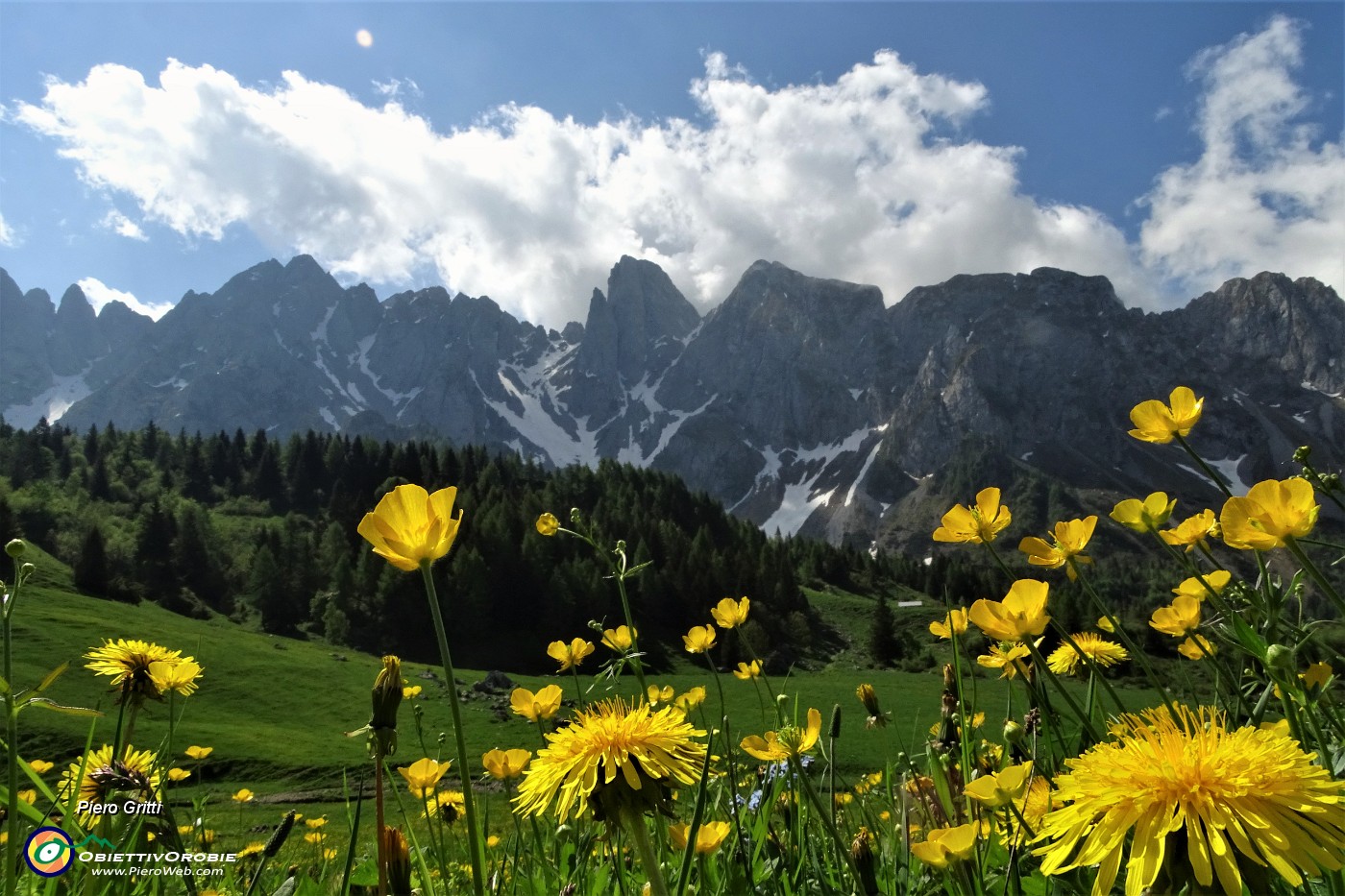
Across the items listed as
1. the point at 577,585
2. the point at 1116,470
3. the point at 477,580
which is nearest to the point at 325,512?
the point at 477,580

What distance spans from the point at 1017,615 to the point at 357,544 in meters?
80.7

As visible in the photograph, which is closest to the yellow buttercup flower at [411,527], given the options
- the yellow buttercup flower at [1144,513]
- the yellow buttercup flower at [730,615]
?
the yellow buttercup flower at [1144,513]

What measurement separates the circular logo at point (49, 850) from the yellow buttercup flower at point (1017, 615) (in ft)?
7.15

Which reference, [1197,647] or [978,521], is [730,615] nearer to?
[978,521]

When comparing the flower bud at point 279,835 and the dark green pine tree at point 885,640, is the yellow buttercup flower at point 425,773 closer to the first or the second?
the flower bud at point 279,835

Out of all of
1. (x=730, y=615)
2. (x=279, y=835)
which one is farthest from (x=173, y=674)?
(x=730, y=615)

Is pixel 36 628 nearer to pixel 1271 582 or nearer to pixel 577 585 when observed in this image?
pixel 577 585

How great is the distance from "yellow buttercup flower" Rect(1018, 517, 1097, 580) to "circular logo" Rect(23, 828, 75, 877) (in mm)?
2541

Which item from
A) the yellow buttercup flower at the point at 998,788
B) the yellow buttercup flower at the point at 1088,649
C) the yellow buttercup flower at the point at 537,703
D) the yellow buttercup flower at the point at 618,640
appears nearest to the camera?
the yellow buttercup flower at the point at 998,788

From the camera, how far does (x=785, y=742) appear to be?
1.62m

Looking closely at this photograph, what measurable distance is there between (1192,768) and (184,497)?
103476mm

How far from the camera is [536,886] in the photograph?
7.06ft

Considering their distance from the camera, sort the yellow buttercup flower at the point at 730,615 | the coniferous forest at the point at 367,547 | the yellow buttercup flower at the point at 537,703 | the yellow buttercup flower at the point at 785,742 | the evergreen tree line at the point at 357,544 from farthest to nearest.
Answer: the evergreen tree line at the point at 357,544 → the coniferous forest at the point at 367,547 → the yellow buttercup flower at the point at 730,615 → the yellow buttercup flower at the point at 537,703 → the yellow buttercup flower at the point at 785,742

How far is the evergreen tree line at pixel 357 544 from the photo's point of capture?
64.5 meters
